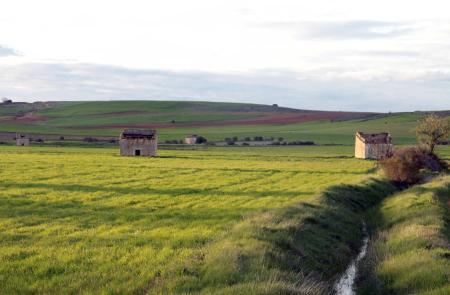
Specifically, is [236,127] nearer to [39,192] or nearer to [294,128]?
[294,128]

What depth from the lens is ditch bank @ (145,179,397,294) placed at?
1312 cm

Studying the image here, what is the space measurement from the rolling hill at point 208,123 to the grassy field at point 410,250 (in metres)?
71.1

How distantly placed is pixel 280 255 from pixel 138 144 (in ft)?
181

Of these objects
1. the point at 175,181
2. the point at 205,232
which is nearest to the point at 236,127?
the point at 175,181

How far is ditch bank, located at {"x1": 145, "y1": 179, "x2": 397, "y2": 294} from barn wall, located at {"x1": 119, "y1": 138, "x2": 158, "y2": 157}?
44082 mm

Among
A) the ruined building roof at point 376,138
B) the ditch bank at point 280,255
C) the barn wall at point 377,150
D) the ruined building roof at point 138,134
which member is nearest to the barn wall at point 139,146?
the ruined building roof at point 138,134

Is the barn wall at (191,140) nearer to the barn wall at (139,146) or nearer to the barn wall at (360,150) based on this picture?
the barn wall at (139,146)

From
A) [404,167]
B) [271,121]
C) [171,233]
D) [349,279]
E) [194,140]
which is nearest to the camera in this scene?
[349,279]

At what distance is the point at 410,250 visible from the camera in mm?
18953

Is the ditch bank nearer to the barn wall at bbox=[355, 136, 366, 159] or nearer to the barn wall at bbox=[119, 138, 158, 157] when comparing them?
the barn wall at bbox=[355, 136, 366, 159]

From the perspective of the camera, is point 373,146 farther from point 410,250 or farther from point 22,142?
point 410,250

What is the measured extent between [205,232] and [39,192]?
12.8 m

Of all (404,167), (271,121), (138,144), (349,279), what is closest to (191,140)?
(271,121)

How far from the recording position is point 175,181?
120 feet
